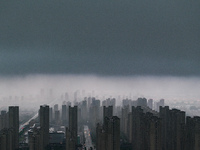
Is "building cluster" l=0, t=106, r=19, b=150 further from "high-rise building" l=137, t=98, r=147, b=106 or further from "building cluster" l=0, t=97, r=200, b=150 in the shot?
"high-rise building" l=137, t=98, r=147, b=106

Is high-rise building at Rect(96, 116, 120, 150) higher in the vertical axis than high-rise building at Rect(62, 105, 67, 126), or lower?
higher

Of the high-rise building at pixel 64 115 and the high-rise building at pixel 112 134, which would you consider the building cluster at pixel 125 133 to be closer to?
the high-rise building at pixel 112 134

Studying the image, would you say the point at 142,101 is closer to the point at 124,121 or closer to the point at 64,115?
the point at 124,121

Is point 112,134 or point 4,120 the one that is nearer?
point 112,134

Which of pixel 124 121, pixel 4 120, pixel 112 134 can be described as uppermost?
pixel 112 134

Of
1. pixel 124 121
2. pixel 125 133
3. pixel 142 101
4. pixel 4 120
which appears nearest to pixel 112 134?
pixel 125 133

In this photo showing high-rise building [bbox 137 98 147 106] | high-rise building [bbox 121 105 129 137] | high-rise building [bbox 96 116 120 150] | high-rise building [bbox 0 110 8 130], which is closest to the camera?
high-rise building [bbox 96 116 120 150]

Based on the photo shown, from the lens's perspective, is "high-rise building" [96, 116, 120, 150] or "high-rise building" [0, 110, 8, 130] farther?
"high-rise building" [0, 110, 8, 130]

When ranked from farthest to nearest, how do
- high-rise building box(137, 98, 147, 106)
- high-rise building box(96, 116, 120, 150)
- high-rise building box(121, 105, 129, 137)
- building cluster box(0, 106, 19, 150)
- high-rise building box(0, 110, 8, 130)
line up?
high-rise building box(137, 98, 147, 106) → high-rise building box(121, 105, 129, 137) → high-rise building box(0, 110, 8, 130) → building cluster box(0, 106, 19, 150) → high-rise building box(96, 116, 120, 150)

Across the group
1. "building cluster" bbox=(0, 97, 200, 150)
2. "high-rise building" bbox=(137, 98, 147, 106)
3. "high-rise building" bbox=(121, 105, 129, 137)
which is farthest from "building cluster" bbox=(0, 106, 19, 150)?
"high-rise building" bbox=(137, 98, 147, 106)

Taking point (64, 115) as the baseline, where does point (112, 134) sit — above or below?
above

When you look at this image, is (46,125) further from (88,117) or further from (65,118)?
(88,117)
